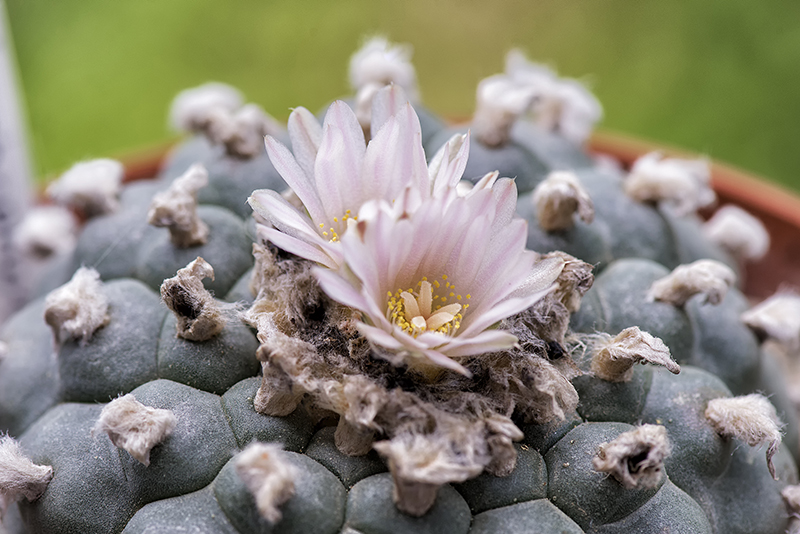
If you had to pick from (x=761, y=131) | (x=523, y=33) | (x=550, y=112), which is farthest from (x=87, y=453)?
(x=761, y=131)

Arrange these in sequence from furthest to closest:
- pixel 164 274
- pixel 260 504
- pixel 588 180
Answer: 1. pixel 588 180
2. pixel 164 274
3. pixel 260 504

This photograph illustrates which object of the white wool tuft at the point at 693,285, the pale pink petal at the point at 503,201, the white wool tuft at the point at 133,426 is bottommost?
the white wool tuft at the point at 133,426

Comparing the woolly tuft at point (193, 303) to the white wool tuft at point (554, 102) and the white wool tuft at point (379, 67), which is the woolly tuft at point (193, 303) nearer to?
the white wool tuft at point (379, 67)

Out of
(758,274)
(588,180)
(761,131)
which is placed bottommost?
(758,274)

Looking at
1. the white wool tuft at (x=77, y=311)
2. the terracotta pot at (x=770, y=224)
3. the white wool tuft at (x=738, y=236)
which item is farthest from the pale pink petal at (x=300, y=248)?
the terracotta pot at (x=770, y=224)

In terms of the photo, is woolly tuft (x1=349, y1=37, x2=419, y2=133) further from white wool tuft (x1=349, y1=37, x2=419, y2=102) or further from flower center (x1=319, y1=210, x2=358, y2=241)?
flower center (x1=319, y1=210, x2=358, y2=241)

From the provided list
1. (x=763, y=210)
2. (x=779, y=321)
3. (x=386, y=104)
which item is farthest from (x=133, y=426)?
(x=763, y=210)

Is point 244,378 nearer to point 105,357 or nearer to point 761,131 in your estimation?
point 105,357
